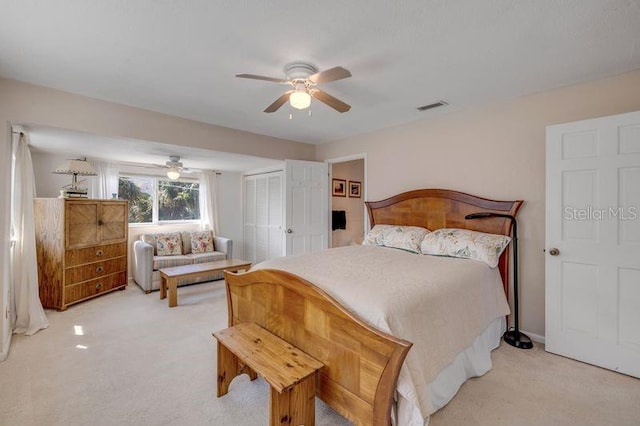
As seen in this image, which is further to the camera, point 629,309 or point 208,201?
point 208,201

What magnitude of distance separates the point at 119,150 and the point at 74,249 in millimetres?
1412

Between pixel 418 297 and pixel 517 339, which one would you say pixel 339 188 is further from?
pixel 418 297

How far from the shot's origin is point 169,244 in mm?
4809

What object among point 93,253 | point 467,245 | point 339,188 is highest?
point 339,188

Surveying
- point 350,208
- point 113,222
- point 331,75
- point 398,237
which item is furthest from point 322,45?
point 350,208

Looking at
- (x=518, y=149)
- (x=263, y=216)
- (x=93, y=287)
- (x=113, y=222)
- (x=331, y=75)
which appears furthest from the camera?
(x=263, y=216)

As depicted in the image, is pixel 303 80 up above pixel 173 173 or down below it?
above

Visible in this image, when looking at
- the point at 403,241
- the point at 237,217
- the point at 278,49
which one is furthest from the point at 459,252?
the point at 237,217

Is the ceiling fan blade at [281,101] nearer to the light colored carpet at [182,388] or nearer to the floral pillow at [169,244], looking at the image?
the light colored carpet at [182,388]

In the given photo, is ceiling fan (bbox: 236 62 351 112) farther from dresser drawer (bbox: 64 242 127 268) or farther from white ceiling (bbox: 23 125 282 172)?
dresser drawer (bbox: 64 242 127 268)

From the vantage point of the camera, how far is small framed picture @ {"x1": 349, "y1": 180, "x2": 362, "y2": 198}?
6.05m

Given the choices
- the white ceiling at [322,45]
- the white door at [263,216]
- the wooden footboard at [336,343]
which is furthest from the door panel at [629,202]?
the white door at [263,216]

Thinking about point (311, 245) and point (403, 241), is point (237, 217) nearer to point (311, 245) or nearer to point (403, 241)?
point (311, 245)

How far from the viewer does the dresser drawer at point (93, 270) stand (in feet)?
11.7
